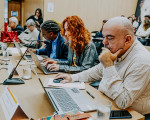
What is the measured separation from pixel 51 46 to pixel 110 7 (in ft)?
17.1

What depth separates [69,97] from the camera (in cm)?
115

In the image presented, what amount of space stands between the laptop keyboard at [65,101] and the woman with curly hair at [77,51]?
1.93ft

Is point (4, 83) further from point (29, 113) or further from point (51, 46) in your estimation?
point (51, 46)

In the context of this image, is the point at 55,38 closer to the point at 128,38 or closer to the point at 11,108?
the point at 128,38

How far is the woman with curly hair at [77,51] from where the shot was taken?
1818mm

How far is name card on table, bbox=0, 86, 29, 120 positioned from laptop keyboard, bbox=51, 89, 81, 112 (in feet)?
0.71

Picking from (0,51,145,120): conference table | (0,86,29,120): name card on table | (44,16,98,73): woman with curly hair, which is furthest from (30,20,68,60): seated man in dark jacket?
(0,86,29,120): name card on table

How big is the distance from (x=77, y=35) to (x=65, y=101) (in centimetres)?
105

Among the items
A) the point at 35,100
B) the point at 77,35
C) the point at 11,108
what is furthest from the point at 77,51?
the point at 11,108

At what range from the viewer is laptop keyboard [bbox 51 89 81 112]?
1.02 metres

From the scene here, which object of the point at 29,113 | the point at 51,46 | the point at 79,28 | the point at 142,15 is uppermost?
the point at 142,15

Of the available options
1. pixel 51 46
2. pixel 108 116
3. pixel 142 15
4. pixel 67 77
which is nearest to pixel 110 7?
pixel 142 15

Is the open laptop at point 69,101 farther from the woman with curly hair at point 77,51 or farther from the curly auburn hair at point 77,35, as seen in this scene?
the curly auburn hair at point 77,35

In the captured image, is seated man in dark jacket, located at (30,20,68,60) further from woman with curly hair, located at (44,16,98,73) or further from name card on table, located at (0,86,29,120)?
name card on table, located at (0,86,29,120)
